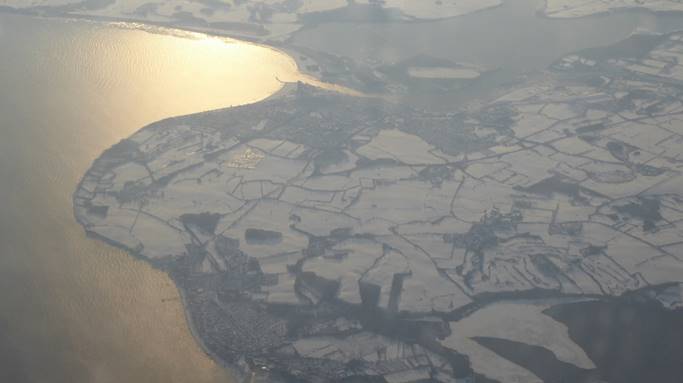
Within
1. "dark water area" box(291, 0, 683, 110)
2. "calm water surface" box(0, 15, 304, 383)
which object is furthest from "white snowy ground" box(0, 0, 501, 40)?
"calm water surface" box(0, 15, 304, 383)

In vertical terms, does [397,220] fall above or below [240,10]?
below

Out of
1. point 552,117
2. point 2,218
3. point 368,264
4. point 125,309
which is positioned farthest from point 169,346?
point 552,117

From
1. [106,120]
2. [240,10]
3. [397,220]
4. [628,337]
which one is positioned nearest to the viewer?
[628,337]

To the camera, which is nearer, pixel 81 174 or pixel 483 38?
pixel 81 174

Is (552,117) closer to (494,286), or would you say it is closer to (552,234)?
(552,234)

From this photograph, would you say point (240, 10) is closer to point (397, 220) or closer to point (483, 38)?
point (483, 38)

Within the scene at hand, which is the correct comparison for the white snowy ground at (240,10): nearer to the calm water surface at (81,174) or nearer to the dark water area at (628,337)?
the calm water surface at (81,174)

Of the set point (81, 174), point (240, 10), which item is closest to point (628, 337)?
point (81, 174)
